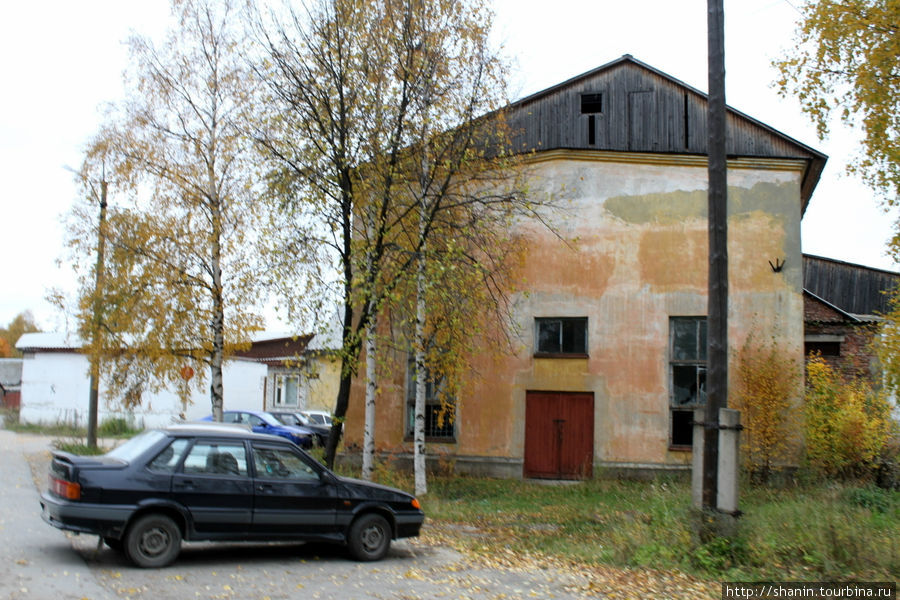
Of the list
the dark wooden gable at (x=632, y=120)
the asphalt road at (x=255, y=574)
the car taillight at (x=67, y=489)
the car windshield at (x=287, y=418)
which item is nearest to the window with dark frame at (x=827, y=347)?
the dark wooden gable at (x=632, y=120)

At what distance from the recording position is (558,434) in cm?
1980

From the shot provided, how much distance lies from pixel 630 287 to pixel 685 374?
251cm

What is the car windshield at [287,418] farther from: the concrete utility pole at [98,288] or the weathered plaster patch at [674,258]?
the weathered plaster patch at [674,258]

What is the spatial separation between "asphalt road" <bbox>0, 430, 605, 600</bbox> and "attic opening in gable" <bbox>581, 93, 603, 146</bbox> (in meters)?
12.5

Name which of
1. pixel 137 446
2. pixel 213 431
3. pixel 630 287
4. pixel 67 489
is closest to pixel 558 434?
pixel 630 287

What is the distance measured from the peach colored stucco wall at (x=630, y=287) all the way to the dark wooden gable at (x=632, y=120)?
50 centimetres

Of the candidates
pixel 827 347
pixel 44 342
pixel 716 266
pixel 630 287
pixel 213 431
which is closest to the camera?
pixel 213 431

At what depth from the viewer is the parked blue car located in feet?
91.9

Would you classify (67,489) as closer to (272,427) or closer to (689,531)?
(689,531)

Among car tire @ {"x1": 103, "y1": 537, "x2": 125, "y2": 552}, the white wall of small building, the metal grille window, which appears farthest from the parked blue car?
car tire @ {"x1": 103, "y1": 537, "x2": 125, "y2": 552}

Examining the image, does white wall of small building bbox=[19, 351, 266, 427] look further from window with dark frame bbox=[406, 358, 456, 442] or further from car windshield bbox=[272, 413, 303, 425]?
window with dark frame bbox=[406, 358, 456, 442]

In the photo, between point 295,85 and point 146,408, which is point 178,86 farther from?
point 146,408

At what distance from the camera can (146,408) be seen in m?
38.7

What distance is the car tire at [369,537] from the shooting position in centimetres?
1001
